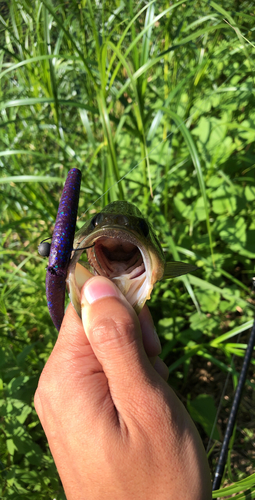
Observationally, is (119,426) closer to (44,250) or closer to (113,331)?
(113,331)

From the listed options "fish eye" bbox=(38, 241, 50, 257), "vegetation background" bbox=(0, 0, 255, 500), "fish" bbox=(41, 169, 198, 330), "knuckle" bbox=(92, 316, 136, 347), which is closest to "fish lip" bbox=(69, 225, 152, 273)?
"fish" bbox=(41, 169, 198, 330)

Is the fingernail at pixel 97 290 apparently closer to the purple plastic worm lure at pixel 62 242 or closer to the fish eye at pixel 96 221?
the purple plastic worm lure at pixel 62 242

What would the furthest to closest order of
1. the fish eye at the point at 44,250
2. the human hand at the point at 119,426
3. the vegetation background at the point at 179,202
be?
1. the vegetation background at the point at 179,202
2. the fish eye at the point at 44,250
3. the human hand at the point at 119,426

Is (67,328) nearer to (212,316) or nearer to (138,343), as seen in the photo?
(138,343)

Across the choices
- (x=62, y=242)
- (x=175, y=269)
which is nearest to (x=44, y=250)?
(x=62, y=242)

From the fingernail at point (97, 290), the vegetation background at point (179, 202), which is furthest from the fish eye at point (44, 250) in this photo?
the vegetation background at point (179, 202)

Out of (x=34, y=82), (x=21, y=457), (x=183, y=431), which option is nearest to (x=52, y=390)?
(x=183, y=431)

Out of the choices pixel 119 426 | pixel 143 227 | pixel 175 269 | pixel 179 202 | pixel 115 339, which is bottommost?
pixel 119 426
